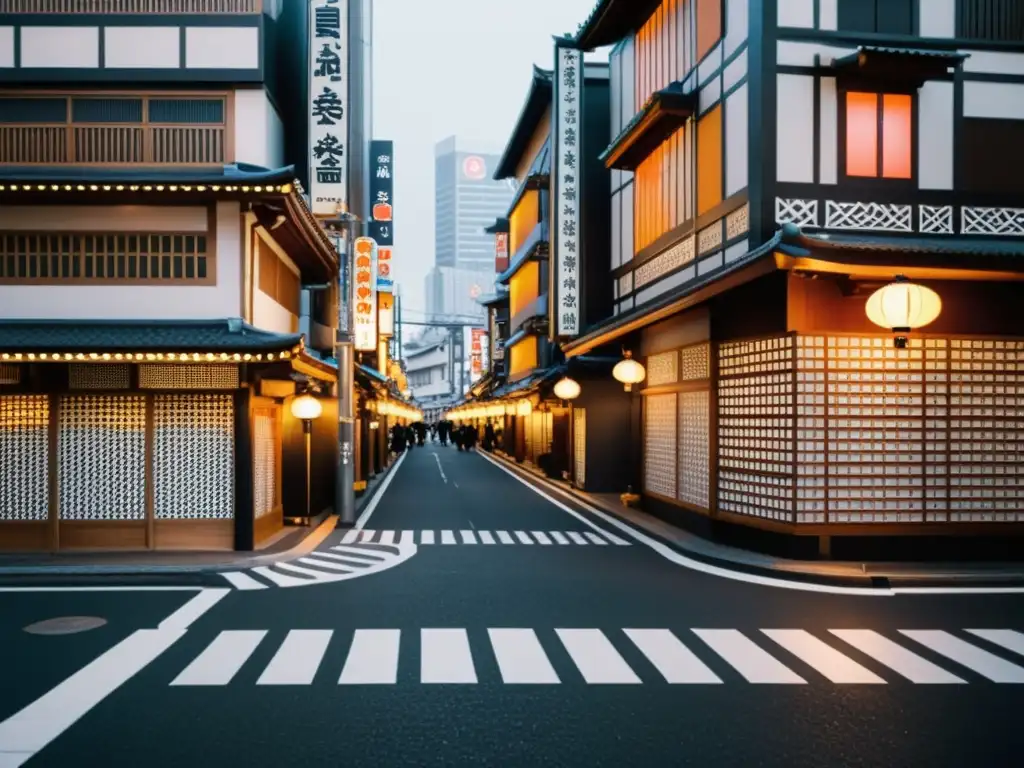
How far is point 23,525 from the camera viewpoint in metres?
15.6

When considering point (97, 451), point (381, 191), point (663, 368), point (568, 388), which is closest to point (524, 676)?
point (97, 451)

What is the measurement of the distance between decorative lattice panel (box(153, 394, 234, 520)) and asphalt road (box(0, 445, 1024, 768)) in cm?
346

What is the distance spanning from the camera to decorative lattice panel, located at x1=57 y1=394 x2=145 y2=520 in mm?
15586

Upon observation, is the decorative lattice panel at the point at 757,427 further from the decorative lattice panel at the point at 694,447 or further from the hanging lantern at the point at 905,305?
the hanging lantern at the point at 905,305

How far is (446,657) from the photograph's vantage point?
9.13m

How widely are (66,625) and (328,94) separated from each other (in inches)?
534

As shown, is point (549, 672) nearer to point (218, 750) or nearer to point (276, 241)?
point (218, 750)

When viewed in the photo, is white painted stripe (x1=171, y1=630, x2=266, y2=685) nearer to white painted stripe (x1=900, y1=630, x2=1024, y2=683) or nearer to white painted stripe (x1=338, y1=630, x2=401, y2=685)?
white painted stripe (x1=338, y1=630, x2=401, y2=685)

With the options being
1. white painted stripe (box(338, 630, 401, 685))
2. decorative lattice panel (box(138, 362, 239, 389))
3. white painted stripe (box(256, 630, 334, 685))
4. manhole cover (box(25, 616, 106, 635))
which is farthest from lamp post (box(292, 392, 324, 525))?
white painted stripe (box(338, 630, 401, 685))

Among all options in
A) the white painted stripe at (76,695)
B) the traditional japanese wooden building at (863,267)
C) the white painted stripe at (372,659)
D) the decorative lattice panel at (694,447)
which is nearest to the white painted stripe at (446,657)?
the white painted stripe at (372,659)

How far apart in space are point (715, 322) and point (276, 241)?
9256mm

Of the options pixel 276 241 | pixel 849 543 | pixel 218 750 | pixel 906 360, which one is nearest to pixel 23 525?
pixel 276 241

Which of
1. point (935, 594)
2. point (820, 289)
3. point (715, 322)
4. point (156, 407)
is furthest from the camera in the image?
point (715, 322)

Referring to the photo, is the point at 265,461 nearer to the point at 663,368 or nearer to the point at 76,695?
the point at 663,368
